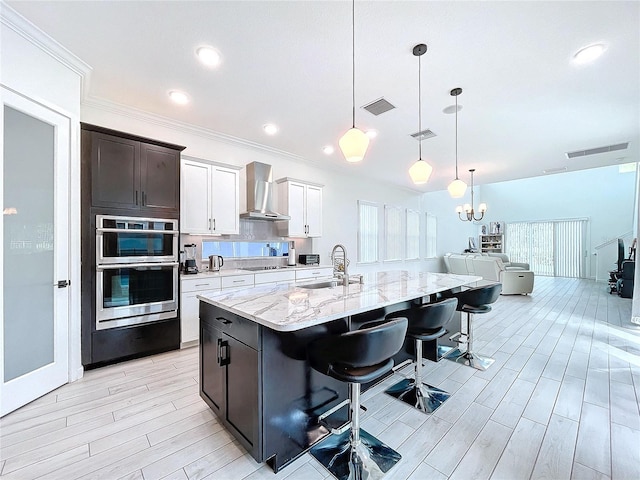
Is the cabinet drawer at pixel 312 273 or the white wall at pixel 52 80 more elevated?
the white wall at pixel 52 80

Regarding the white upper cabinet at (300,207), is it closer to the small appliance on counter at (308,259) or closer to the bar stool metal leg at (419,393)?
the small appliance on counter at (308,259)

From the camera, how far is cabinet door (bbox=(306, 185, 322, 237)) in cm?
508

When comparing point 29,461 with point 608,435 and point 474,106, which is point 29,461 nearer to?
point 608,435

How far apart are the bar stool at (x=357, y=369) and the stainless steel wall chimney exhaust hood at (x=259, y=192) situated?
114 inches

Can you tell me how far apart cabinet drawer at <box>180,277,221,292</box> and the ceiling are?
211 centimetres

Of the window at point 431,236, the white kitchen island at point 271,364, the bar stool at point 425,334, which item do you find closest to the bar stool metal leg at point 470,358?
the bar stool at point 425,334

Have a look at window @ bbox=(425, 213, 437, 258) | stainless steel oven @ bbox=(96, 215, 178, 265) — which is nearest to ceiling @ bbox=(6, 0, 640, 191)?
stainless steel oven @ bbox=(96, 215, 178, 265)

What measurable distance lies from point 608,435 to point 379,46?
332 centimetres

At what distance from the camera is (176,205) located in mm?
3367

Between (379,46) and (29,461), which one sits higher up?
(379,46)

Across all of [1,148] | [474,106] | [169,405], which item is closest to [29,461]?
[169,405]

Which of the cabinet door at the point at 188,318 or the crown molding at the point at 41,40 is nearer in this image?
the crown molding at the point at 41,40

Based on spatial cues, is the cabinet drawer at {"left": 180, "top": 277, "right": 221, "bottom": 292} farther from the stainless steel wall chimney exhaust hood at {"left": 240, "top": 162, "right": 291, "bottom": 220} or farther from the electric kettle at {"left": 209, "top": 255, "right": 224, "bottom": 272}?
the stainless steel wall chimney exhaust hood at {"left": 240, "top": 162, "right": 291, "bottom": 220}

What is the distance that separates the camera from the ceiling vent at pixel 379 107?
3.17m
